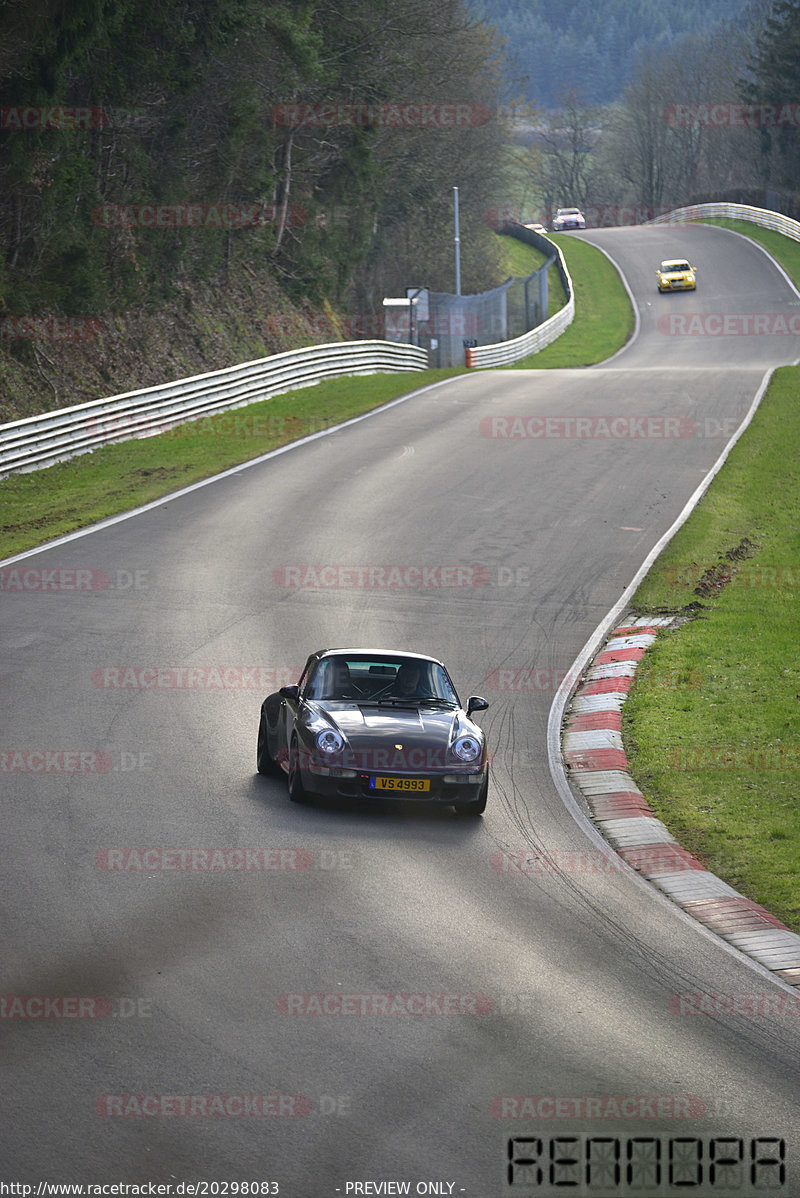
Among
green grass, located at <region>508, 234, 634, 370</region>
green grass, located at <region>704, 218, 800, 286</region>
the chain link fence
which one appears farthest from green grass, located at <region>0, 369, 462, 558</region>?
green grass, located at <region>704, 218, 800, 286</region>

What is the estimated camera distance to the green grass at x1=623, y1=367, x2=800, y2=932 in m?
11.0

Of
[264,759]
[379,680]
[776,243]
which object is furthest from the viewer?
[776,243]

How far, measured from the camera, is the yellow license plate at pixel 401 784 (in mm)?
11242

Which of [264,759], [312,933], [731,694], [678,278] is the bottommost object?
[731,694]

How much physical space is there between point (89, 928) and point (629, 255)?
82428mm

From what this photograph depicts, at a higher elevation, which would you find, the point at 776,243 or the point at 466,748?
the point at 776,243

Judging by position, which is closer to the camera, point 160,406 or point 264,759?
point 264,759

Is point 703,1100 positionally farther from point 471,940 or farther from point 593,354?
point 593,354

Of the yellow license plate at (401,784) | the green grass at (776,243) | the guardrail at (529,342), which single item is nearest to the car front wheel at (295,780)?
Result: the yellow license plate at (401,784)

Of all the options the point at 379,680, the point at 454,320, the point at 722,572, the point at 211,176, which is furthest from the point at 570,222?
the point at 379,680

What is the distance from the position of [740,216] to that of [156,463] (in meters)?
77.2

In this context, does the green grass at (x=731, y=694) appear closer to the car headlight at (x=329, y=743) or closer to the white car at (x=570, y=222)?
the car headlight at (x=329, y=743)

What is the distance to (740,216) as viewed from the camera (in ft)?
314

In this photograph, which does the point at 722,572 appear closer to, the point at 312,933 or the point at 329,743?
the point at 329,743
